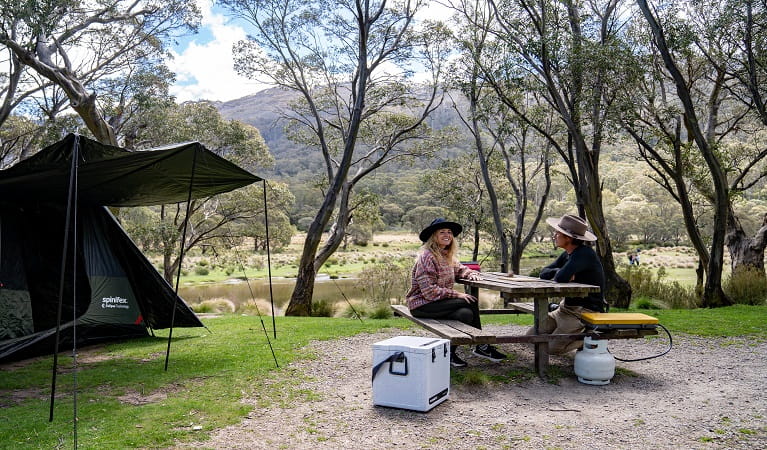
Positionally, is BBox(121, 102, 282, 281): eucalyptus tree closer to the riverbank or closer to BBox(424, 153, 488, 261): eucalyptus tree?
the riverbank

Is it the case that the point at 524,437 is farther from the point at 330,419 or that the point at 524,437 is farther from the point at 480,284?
the point at 480,284

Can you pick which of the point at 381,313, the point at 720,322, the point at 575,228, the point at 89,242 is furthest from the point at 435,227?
the point at 381,313

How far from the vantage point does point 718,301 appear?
1041 cm

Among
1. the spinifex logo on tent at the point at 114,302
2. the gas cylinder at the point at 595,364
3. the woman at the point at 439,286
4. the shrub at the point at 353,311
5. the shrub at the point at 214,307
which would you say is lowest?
the shrub at the point at 214,307

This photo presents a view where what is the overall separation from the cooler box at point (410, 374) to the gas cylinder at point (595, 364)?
1219 millimetres

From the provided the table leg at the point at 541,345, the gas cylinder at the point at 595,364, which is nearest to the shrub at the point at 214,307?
the table leg at the point at 541,345

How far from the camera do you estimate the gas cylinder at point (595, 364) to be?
443 cm

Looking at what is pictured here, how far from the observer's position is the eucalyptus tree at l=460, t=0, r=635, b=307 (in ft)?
34.8

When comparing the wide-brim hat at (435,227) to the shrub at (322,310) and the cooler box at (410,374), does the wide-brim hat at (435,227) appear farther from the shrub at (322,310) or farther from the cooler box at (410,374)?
the shrub at (322,310)

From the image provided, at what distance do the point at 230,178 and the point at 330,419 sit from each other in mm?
3204

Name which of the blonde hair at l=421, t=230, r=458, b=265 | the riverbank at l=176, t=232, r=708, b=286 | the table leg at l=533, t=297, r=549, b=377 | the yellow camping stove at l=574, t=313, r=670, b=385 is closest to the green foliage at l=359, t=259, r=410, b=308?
the riverbank at l=176, t=232, r=708, b=286

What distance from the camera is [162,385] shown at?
15.3ft

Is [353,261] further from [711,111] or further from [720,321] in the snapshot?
[720,321]

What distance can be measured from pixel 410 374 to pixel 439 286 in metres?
1.43
